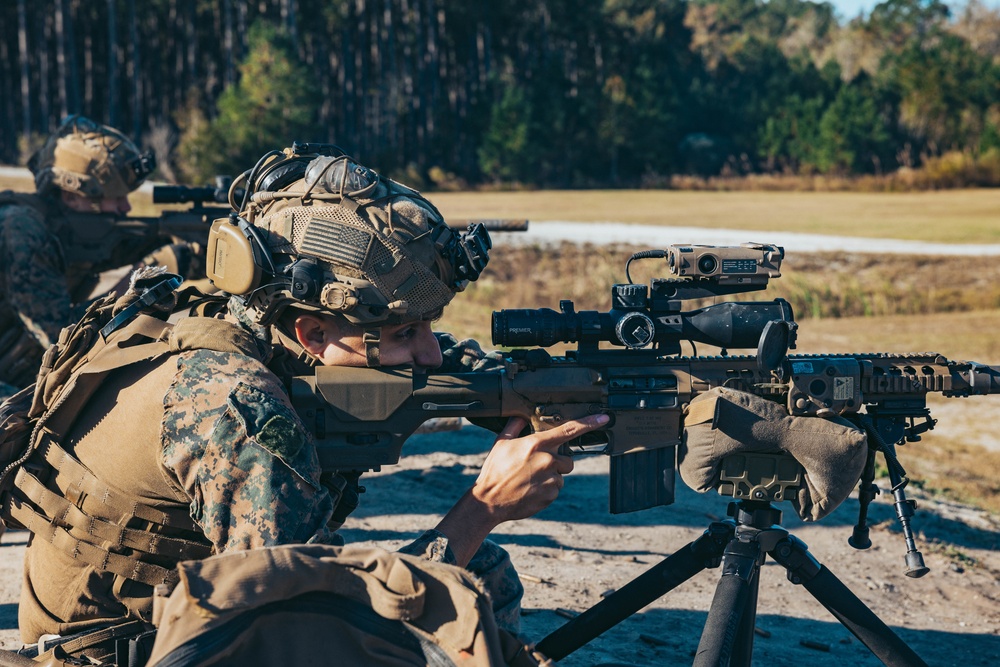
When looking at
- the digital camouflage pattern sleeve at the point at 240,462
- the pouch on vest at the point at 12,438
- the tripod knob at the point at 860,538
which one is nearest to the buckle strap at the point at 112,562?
the pouch on vest at the point at 12,438

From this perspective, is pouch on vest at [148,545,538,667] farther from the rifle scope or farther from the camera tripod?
the rifle scope

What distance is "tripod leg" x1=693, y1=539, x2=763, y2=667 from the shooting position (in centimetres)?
349

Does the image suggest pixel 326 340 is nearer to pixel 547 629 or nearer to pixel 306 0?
pixel 547 629

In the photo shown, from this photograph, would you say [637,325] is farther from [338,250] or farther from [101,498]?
[101,498]

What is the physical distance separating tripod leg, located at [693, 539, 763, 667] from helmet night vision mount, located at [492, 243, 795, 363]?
2.39ft

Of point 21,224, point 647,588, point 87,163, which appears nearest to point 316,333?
point 647,588

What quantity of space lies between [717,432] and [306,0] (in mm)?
50028

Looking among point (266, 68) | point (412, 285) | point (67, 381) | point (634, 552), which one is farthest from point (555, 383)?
point (266, 68)

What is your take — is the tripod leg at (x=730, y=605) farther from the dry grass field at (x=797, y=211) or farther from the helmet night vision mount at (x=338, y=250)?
the dry grass field at (x=797, y=211)

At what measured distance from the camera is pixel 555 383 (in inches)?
144

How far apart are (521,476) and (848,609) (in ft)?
4.52

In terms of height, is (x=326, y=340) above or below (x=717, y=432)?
above

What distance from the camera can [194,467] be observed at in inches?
110

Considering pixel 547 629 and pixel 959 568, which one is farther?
pixel 959 568
